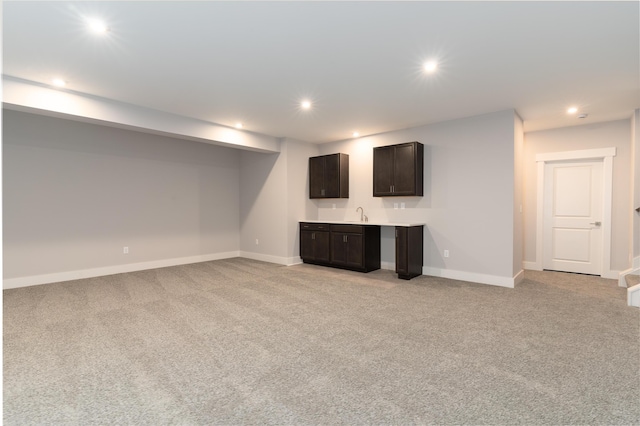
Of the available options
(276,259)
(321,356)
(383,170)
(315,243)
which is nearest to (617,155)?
(383,170)

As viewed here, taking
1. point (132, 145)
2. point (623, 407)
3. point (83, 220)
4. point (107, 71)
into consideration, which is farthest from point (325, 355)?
point (132, 145)

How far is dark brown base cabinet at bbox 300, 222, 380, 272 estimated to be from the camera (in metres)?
6.12

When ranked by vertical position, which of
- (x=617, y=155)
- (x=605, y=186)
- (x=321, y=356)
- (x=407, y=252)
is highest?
(x=617, y=155)

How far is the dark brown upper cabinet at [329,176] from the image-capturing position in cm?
691

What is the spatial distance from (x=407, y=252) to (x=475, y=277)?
1.08 m

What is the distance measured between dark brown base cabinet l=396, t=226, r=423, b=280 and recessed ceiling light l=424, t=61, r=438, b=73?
2.49 metres

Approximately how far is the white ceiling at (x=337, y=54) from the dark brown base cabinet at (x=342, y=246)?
7.06 feet

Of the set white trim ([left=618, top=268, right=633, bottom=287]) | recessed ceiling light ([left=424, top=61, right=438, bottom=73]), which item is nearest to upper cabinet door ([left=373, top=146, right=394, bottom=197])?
recessed ceiling light ([left=424, top=61, right=438, bottom=73])

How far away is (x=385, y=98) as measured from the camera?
15.0ft

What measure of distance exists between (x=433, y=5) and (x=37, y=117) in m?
5.72

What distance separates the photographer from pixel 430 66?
3.63m

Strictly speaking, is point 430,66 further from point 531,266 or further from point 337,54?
point 531,266

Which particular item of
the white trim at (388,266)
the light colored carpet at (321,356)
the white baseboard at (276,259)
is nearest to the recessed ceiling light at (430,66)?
the light colored carpet at (321,356)

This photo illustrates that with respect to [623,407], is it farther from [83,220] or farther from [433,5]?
[83,220]
